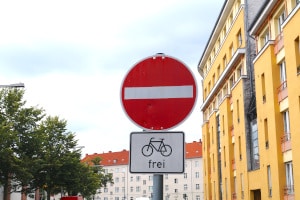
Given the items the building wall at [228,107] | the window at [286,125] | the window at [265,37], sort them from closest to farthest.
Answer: the window at [286,125]
the window at [265,37]
the building wall at [228,107]

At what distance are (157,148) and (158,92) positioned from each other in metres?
0.45

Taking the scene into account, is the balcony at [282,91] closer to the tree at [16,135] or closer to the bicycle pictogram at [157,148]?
the tree at [16,135]

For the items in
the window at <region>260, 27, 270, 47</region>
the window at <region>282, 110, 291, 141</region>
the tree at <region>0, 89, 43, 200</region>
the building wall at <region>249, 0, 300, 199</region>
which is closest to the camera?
the building wall at <region>249, 0, 300, 199</region>

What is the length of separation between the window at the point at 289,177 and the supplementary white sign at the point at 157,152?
86.7 feet

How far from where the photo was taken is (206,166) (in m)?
60.7

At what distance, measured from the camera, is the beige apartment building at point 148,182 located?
126312mm

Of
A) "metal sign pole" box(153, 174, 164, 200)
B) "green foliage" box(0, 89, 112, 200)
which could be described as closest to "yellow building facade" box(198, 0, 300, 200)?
Result: "green foliage" box(0, 89, 112, 200)

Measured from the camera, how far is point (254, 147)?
3781 cm

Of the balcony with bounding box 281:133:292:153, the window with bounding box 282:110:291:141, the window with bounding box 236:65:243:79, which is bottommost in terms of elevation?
the balcony with bounding box 281:133:292:153

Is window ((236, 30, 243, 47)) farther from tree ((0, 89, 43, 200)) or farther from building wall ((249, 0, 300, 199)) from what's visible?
tree ((0, 89, 43, 200))

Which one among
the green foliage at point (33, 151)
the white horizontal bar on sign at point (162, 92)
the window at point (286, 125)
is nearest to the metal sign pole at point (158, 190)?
the white horizontal bar on sign at point (162, 92)

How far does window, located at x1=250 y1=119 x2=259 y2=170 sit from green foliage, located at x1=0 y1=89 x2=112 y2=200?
50.4 feet

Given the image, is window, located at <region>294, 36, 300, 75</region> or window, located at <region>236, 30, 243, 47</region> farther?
window, located at <region>236, 30, 243, 47</region>

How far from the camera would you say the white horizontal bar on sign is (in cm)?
394
